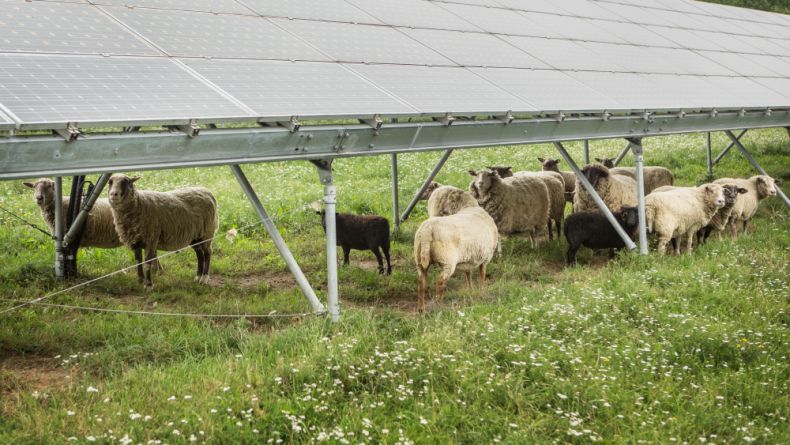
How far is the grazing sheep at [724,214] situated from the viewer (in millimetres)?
13312

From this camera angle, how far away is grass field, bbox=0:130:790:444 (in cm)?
593

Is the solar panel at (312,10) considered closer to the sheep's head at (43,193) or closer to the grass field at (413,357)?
the grass field at (413,357)

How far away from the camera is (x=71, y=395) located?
20.4ft

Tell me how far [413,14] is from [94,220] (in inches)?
236

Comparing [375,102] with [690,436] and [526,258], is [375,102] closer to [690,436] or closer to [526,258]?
[690,436]

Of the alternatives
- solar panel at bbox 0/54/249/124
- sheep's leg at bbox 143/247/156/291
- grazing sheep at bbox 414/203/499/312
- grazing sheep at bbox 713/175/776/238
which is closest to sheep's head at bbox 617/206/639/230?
grazing sheep at bbox 713/175/776/238

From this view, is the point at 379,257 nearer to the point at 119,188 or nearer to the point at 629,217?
the point at 119,188

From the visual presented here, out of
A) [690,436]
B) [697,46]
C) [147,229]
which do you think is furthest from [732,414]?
[697,46]

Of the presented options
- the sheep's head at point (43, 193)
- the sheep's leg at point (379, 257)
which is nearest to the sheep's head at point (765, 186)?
the sheep's leg at point (379, 257)

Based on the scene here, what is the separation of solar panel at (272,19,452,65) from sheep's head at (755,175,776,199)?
8.23m

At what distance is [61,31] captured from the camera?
24.1ft

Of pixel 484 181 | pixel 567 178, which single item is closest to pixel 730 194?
pixel 567 178

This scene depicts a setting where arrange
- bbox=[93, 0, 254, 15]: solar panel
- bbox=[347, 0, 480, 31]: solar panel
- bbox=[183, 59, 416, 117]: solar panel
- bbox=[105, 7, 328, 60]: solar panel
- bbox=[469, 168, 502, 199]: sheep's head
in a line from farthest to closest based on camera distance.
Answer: bbox=[469, 168, 502, 199]: sheep's head < bbox=[347, 0, 480, 31]: solar panel < bbox=[93, 0, 254, 15]: solar panel < bbox=[105, 7, 328, 60]: solar panel < bbox=[183, 59, 416, 117]: solar panel

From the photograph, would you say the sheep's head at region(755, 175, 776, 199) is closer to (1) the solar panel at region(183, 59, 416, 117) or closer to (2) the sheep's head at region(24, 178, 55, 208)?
(1) the solar panel at region(183, 59, 416, 117)
